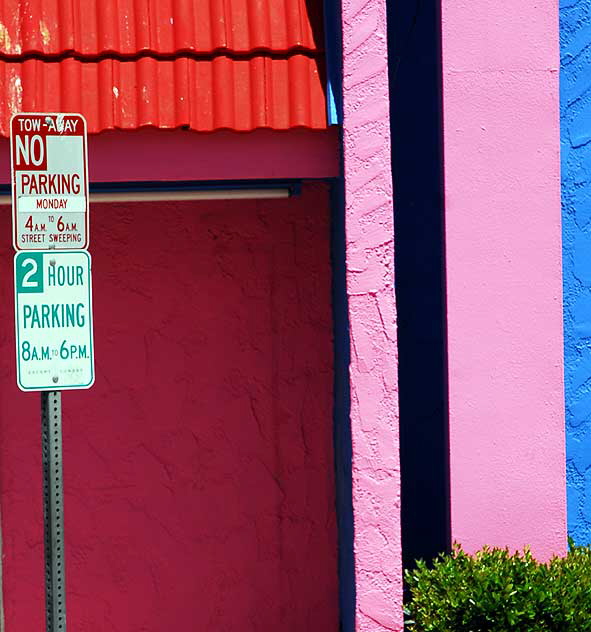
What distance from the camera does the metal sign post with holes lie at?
518 centimetres

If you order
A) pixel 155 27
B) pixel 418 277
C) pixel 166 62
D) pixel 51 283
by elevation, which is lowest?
pixel 51 283

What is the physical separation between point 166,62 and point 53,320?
2.45m

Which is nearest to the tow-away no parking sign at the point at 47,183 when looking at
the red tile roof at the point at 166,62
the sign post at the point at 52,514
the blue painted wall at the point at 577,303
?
the sign post at the point at 52,514

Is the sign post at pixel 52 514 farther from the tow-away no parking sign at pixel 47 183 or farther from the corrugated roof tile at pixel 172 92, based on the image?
the corrugated roof tile at pixel 172 92

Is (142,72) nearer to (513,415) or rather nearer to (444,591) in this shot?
(513,415)

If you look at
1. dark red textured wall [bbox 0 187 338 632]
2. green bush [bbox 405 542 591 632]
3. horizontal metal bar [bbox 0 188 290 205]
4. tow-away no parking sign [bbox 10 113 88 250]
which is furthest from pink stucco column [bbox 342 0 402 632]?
tow-away no parking sign [bbox 10 113 88 250]

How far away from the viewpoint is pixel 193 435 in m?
8.40

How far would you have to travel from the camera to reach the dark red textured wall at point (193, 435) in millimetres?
8297

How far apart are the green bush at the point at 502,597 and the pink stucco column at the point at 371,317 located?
0.24 metres

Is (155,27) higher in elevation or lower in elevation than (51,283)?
higher

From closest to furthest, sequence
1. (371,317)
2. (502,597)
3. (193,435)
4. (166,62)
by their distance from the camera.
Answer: (502,597)
(371,317)
(166,62)
(193,435)

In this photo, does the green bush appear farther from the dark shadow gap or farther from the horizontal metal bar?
the horizontal metal bar

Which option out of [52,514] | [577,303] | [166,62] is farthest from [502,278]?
[52,514]

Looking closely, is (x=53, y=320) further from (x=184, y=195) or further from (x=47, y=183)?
(x=184, y=195)
